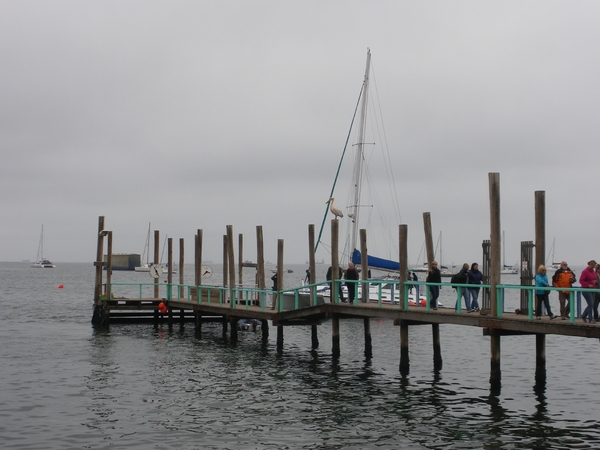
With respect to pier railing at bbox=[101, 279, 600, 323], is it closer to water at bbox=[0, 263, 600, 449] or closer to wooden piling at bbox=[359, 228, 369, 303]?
wooden piling at bbox=[359, 228, 369, 303]

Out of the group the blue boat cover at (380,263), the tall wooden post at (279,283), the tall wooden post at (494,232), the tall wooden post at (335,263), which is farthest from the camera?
the blue boat cover at (380,263)

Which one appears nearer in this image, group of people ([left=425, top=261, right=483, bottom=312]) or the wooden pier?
the wooden pier

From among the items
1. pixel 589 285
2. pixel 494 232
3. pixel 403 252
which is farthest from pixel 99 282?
pixel 589 285

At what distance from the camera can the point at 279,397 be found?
21516mm

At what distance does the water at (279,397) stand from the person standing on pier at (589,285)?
2610mm

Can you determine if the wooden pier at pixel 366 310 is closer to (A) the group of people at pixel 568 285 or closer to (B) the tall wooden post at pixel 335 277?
(B) the tall wooden post at pixel 335 277

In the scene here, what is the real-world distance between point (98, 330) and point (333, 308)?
15787 mm

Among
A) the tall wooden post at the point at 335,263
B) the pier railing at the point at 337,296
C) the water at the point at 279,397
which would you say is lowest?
the water at the point at 279,397

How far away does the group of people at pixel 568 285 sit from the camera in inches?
740

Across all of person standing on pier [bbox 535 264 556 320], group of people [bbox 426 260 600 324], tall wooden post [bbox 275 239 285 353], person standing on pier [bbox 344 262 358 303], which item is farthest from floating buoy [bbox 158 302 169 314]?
person standing on pier [bbox 535 264 556 320]

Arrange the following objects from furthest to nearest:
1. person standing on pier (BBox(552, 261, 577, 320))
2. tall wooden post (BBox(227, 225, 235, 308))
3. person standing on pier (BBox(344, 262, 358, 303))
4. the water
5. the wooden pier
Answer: tall wooden post (BBox(227, 225, 235, 308))
person standing on pier (BBox(344, 262, 358, 303))
the wooden pier
person standing on pier (BBox(552, 261, 577, 320))
the water

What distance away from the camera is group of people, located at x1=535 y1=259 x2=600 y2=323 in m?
18.8

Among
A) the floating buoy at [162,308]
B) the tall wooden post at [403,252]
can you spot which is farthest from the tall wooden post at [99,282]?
the tall wooden post at [403,252]

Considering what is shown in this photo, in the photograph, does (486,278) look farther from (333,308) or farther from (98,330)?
(98,330)
